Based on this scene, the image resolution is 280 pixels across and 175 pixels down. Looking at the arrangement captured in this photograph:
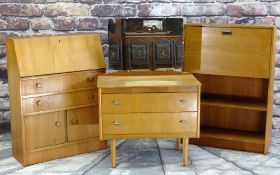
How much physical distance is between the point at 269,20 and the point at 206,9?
536 millimetres

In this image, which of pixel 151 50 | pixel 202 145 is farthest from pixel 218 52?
pixel 202 145

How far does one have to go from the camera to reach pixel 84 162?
303 centimetres

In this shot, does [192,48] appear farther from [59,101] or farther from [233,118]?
[59,101]

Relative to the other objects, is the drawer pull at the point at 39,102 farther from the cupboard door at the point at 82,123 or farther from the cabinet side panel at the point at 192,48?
the cabinet side panel at the point at 192,48

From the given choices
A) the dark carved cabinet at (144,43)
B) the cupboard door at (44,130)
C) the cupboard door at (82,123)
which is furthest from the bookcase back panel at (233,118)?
the cupboard door at (44,130)

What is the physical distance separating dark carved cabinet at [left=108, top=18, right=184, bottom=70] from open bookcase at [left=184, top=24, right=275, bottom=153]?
16 cm

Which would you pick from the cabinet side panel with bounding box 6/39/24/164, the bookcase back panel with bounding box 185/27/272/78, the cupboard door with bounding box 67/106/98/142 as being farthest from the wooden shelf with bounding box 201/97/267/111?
the cabinet side panel with bounding box 6/39/24/164

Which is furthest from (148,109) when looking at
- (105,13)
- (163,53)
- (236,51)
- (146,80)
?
(105,13)

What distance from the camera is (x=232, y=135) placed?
337 centimetres

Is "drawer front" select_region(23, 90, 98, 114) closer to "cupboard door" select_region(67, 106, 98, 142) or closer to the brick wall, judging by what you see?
"cupboard door" select_region(67, 106, 98, 142)

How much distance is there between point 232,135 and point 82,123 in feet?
3.84

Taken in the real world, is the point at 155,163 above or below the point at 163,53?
below

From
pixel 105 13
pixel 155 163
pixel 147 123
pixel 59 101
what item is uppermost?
pixel 105 13

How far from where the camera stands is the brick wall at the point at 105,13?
359 centimetres
